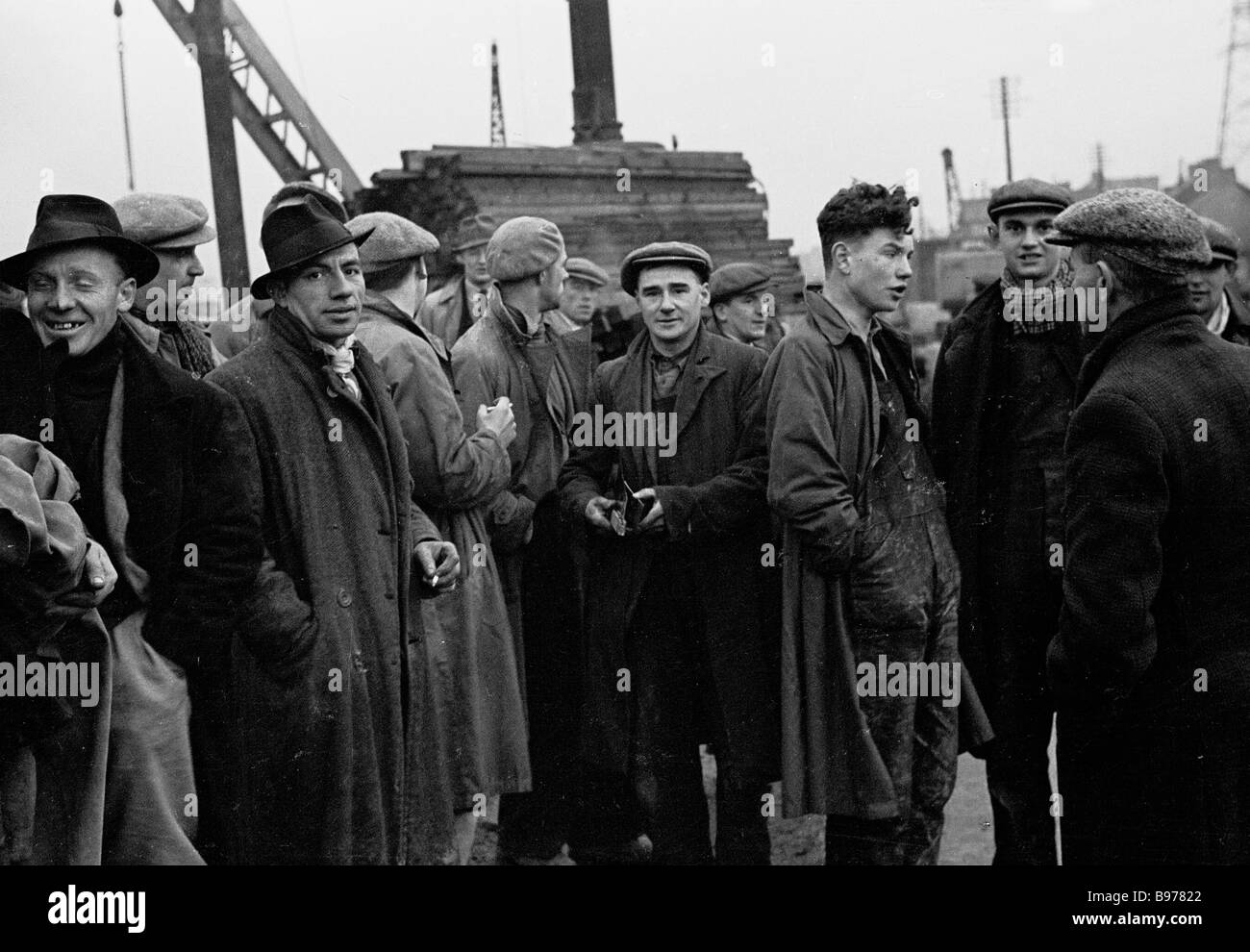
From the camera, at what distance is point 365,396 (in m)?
5.06

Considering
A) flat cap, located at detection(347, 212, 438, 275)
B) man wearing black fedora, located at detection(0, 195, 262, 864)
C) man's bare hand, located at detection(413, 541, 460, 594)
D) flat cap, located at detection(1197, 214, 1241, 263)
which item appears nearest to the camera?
man wearing black fedora, located at detection(0, 195, 262, 864)

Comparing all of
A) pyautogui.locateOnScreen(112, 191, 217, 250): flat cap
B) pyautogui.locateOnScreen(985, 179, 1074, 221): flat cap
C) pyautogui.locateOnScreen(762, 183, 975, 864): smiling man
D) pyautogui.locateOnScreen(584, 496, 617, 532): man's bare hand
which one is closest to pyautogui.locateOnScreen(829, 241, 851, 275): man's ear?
pyautogui.locateOnScreen(762, 183, 975, 864): smiling man

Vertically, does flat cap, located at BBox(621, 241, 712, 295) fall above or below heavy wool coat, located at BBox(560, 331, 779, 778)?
above

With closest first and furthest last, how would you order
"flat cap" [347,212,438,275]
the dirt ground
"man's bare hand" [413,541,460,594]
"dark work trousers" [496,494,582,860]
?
1. "man's bare hand" [413,541,460,594]
2. "flat cap" [347,212,438,275]
3. "dark work trousers" [496,494,582,860]
4. the dirt ground

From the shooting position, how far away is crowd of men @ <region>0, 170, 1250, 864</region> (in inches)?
175

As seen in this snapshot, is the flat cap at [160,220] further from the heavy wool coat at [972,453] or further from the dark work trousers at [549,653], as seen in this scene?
the heavy wool coat at [972,453]

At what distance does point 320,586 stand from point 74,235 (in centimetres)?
Result: 125

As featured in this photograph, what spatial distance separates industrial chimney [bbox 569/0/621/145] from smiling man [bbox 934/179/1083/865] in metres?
1.54

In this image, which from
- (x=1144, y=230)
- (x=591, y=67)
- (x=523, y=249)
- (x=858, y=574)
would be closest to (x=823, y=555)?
(x=858, y=574)

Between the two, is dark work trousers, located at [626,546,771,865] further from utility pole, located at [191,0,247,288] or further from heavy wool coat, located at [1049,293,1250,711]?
utility pole, located at [191,0,247,288]

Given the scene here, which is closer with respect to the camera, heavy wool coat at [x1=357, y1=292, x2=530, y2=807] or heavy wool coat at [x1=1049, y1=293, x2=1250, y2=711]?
heavy wool coat at [x1=1049, y1=293, x2=1250, y2=711]

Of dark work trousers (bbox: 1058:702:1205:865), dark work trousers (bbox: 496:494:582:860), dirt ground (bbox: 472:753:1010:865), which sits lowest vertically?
dirt ground (bbox: 472:753:1010:865)

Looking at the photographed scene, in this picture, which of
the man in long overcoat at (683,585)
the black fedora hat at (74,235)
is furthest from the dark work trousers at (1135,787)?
the black fedora hat at (74,235)
